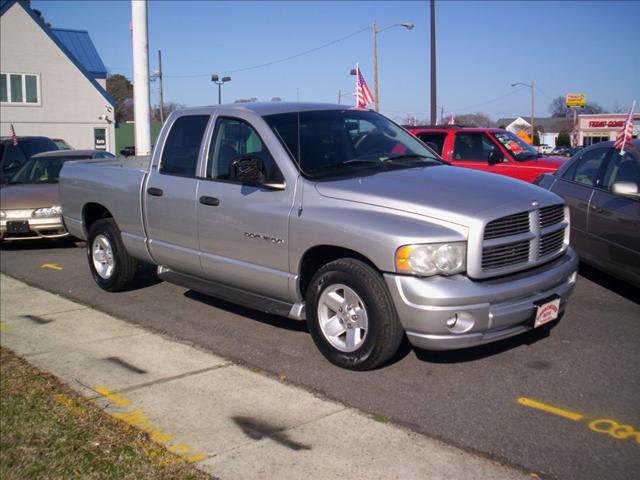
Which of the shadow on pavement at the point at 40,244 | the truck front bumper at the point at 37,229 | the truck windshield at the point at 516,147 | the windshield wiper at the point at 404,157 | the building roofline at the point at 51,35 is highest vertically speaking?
the building roofline at the point at 51,35

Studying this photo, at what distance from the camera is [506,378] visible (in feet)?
16.3

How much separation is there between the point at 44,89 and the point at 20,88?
1.22 metres

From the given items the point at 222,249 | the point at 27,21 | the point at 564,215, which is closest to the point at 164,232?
the point at 222,249

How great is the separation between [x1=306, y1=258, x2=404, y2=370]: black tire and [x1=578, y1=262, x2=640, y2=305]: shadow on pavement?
331 centimetres

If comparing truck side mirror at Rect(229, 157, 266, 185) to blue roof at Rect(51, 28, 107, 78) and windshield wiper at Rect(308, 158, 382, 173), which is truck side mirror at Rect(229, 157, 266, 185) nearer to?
windshield wiper at Rect(308, 158, 382, 173)

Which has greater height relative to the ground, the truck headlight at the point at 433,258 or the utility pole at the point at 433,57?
the utility pole at the point at 433,57

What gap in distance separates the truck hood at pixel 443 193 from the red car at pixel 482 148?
20.5 ft

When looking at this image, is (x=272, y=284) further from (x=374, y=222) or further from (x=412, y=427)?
(x=412, y=427)

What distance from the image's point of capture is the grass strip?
12.3ft

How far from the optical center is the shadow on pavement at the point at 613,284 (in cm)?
717

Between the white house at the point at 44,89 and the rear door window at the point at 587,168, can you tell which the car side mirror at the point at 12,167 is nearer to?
the rear door window at the point at 587,168

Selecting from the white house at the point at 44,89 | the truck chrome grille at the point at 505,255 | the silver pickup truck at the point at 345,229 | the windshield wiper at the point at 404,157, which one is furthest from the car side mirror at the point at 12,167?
the white house at the point at 44,89

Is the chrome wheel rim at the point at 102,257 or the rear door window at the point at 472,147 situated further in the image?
the rear door window at the point at 472,147

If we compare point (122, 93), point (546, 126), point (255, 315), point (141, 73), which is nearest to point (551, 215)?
point (255, 315)
